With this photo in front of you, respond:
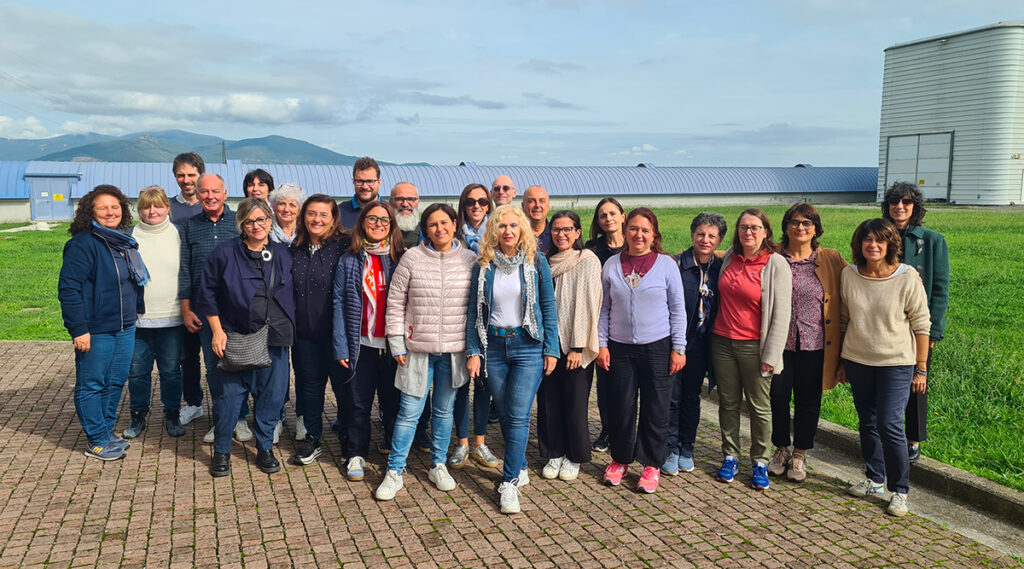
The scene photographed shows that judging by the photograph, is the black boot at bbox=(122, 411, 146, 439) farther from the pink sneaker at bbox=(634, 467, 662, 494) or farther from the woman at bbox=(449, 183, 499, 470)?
the pink sneaker at bbox=(634, 467, 662, 494)

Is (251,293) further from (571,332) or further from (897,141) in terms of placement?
(897,141)

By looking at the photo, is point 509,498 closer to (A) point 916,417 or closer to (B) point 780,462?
(B) point 780,462

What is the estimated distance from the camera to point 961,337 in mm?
8477

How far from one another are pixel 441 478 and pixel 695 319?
6.87 ft

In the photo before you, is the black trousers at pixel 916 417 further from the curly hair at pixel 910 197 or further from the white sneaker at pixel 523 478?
the white sneaker at pixel 523 478

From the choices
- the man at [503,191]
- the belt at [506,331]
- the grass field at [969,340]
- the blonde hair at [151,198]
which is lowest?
the grass field at [969,340]

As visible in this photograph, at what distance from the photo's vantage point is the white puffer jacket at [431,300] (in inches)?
191

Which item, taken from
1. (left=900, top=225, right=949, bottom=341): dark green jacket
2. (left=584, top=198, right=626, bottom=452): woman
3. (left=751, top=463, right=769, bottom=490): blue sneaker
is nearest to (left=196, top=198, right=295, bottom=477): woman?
Answer: (left=584, top=198, right=626, bottom=452): woman

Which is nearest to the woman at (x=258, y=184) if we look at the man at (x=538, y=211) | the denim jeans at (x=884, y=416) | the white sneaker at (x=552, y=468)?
the man at (x=538, y=211)

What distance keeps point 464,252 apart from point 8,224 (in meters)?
39.3

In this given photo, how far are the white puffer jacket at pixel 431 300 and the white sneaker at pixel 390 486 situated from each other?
2.74ft

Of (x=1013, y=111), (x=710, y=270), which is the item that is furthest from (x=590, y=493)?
(x=1013, y=111)

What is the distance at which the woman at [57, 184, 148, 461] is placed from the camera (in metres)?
5.28

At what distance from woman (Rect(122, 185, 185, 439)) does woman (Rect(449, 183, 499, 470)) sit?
229 cm
